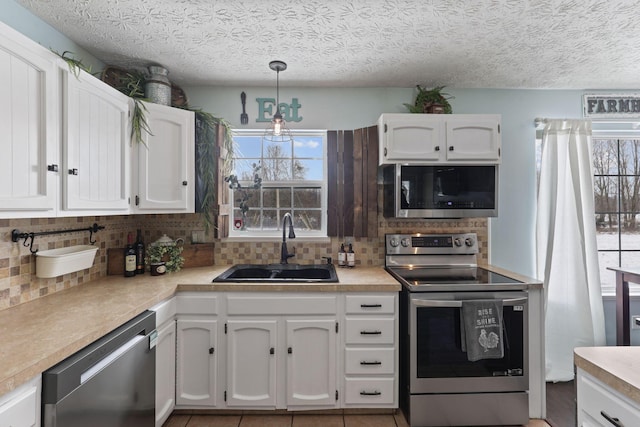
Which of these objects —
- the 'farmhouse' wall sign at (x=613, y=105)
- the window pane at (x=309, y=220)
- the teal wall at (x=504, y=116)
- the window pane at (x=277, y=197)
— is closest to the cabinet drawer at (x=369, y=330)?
the window pane at (x=309, y=220)

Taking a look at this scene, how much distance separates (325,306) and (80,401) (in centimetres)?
124

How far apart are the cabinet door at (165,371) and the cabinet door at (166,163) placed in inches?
31.4

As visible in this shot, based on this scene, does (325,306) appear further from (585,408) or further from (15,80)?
(15,80)

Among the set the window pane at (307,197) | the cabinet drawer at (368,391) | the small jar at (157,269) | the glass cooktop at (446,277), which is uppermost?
the window pane at (307,197)

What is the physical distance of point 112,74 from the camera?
2205 millimetres

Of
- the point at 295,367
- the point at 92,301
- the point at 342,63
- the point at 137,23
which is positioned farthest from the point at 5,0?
the point at 295,367

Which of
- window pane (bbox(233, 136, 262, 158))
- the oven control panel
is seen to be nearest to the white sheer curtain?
the oven control panel

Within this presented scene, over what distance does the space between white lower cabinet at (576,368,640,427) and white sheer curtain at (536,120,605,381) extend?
1.88 metres

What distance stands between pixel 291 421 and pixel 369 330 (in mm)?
754

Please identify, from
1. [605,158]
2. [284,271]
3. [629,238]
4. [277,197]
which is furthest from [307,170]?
[629,238]

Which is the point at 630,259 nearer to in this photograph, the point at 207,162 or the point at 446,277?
the point at 446,277

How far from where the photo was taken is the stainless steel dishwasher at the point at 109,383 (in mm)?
1043

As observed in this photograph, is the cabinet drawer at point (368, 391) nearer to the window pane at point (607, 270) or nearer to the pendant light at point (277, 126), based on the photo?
the pendant light at point (277, 126)

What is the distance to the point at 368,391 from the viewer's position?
1.96 metres
